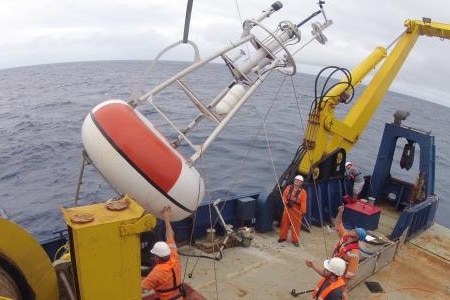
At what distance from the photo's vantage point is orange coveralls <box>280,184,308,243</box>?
8.72 meters

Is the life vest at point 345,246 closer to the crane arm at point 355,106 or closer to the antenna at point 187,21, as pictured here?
the crane arm at point 355,106

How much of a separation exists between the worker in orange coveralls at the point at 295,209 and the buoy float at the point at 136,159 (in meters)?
3.46

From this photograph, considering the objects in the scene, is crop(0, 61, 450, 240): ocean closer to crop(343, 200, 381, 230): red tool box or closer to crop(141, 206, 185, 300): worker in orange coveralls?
crop(141, 206, 185, 300): worker in orange coveralls

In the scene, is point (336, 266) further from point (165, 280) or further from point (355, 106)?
point (355, 106)

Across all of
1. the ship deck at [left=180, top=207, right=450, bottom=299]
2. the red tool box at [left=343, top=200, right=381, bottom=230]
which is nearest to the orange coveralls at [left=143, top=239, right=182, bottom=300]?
the ship deck at [left=180, top=207, right=450, bottom=299]

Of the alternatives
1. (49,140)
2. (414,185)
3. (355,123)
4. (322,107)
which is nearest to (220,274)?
(322,107)

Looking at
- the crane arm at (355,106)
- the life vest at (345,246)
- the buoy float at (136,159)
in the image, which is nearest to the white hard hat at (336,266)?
the life vest at (345,246)

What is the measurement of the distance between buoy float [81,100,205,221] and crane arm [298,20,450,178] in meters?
4.26

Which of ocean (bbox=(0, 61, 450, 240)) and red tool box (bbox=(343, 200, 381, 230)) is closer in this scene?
red tool box (bbox=(343, 200, 381, 230))

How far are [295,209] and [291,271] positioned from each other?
4.72ft

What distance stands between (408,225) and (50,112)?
89.9 ft

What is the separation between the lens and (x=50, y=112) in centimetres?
3098

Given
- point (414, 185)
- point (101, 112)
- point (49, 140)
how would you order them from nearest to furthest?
point (101, 112)
point (414, 185)
point (49, 140)

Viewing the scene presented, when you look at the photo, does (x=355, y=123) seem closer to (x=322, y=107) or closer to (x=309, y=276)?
(x=322, y=107)
